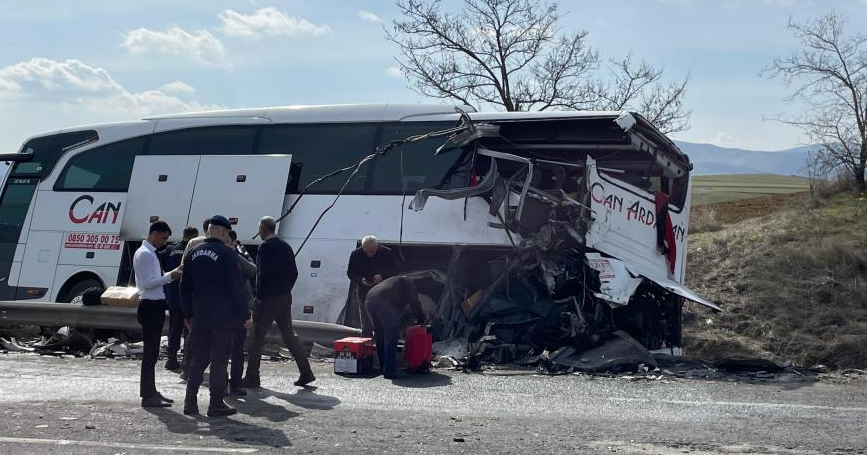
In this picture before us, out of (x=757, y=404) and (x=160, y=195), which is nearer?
(x=757, y=404)

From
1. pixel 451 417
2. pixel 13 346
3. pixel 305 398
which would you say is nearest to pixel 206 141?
pixel 13 346

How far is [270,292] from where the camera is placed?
10023 millimetres

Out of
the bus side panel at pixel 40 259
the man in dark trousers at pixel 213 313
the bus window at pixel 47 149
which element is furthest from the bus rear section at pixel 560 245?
the bus window at pixel 47 149

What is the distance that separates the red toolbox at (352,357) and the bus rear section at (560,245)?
159cm

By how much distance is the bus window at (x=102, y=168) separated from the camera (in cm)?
1588

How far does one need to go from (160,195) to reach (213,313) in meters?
7.62

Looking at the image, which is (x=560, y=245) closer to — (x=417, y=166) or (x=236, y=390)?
(x=417, y=166)

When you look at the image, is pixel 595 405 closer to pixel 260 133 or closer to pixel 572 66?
pixel 260 133

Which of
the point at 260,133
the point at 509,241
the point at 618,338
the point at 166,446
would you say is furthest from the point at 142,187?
the point at 166,446

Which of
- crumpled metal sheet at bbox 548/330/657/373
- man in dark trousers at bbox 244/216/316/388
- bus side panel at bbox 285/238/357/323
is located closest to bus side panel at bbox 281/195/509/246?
bus side panel at bbox 285/238/357/323

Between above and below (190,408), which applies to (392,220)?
above

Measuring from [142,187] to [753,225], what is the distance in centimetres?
1127

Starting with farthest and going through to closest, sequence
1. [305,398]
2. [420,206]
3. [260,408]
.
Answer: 1. [420,206]
2. [305,398]
3. [260,408]

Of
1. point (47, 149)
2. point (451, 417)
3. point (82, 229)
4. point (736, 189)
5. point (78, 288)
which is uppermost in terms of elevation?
point (736, 189)
